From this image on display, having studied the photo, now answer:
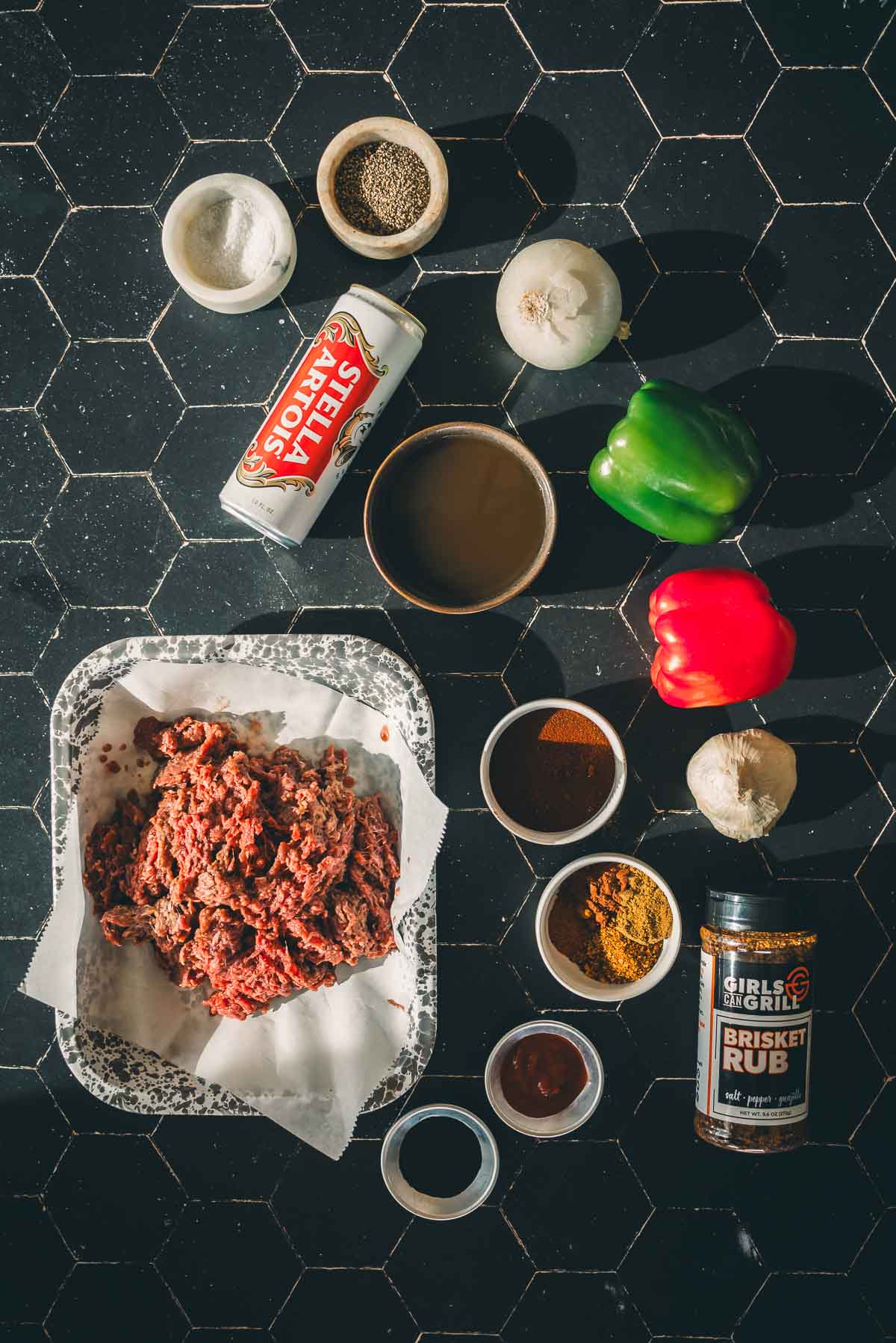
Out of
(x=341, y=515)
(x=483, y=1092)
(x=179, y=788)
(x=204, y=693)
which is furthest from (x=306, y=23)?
(x=483, y=1092)

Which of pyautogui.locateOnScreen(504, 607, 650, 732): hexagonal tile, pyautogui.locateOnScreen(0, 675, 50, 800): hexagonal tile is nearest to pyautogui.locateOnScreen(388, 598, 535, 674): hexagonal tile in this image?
pyautogui.locateOnScreen(504, 607, 650, 732): hexagonal tile

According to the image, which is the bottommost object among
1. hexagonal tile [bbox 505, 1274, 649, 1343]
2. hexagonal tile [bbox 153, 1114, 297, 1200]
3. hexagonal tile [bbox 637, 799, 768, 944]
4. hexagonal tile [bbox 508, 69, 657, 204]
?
hexagonal tile [bbox 505, 1274, 649, 1343]

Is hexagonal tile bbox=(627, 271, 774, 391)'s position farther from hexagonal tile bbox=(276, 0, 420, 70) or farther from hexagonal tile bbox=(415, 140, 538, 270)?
hexagonal tile bbox=(276, 0, 420, 70)

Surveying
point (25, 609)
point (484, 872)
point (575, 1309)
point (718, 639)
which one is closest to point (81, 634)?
point (25, 609)

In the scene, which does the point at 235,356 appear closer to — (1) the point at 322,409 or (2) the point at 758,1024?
(1) the point at 322,409

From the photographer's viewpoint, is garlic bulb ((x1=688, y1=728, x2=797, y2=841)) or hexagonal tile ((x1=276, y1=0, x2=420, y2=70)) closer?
garlic bulb ((x1=688, y1=728, x2=797, y2=841))

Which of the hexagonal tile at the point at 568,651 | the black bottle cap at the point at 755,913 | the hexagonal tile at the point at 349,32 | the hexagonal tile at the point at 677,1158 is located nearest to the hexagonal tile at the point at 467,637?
the hexagonal tile at the point at 568,651

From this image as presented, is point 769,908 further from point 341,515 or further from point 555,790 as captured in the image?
point 341,515
